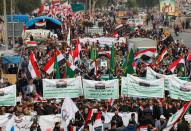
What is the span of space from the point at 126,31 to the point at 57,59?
35.4 metres

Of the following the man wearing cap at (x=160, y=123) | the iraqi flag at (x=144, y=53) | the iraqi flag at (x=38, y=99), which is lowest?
the man wearing cap at (x=160, y=123)

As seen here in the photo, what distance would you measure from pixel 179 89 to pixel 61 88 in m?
3.40

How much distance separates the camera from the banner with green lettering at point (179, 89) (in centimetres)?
2164

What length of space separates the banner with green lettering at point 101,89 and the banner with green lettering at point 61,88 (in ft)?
0.80

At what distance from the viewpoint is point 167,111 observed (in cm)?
2077

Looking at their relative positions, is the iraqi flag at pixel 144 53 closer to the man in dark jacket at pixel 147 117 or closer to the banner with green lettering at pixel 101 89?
the banner with green lettering at pixel 101 89

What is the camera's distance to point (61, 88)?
2183 centimetres

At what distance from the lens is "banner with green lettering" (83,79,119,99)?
2184 cm

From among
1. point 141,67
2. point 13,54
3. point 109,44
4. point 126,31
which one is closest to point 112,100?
point 141,67

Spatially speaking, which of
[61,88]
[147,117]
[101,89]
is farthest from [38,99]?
[147,117]

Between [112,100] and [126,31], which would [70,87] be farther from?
[126,31]

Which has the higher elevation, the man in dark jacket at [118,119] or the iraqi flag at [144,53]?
the iraqi flag at [144,53]

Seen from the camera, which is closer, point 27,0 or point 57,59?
point 57,59

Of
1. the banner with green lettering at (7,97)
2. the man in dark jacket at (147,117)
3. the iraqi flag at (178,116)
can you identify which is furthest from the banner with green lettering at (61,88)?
the iraqi flag at (178,116)
